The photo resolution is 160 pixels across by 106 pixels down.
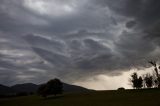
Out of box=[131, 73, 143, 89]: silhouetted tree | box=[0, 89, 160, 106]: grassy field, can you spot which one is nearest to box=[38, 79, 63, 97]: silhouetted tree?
box=[0, 89, 160, 106]: grassy field

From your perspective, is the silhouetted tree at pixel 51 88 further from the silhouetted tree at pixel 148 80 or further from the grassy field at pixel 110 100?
the silhouetted tree at pixel 148 80

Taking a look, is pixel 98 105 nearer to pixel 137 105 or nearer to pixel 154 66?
pixel 137 105

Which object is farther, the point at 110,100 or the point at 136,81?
the point at 136,81

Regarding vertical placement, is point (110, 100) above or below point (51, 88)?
below

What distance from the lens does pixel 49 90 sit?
119 meters

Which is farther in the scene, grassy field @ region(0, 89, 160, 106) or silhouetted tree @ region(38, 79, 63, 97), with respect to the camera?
silhouetted tree @ region(38, 79, 63, 97)

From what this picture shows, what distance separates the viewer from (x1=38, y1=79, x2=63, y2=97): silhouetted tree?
391 feet

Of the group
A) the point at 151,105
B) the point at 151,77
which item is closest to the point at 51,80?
the point at 151,77

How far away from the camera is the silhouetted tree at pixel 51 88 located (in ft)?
391

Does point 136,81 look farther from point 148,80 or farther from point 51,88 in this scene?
point 51,88

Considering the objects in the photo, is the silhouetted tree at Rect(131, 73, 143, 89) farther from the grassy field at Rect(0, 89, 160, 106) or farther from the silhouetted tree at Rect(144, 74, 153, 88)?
the grassy field at Rect(0, 89, 160, 106)

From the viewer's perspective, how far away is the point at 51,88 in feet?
392

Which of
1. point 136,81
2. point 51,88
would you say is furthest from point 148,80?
point 51,88

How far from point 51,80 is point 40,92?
8.56 metres
